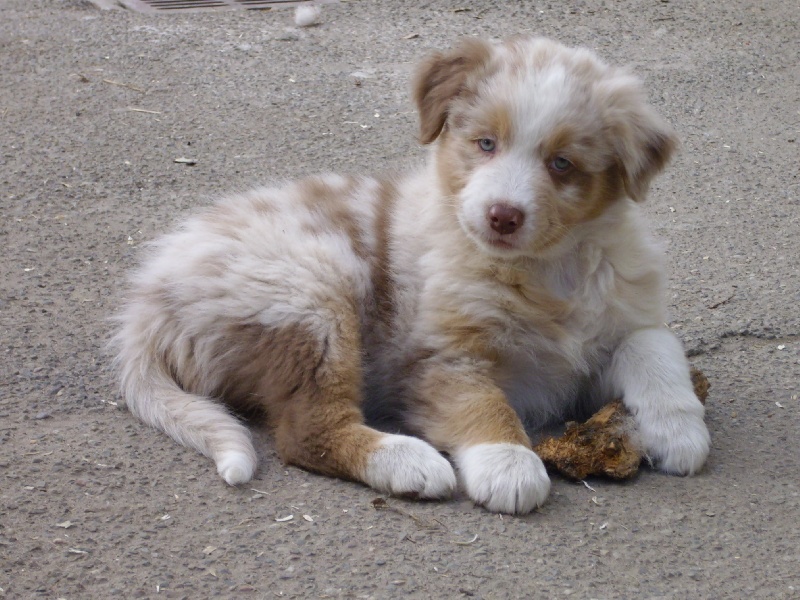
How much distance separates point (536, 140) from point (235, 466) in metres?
1.52

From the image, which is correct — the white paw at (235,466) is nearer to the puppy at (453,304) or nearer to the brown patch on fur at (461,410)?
the puppy at (453,304)

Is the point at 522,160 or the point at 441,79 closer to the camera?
the point at 522,160

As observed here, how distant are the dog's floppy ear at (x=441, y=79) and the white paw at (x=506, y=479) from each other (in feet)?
4.30

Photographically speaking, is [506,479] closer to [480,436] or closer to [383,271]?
[480,436]

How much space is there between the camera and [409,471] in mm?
3453

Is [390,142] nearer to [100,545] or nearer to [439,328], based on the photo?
[439,328]

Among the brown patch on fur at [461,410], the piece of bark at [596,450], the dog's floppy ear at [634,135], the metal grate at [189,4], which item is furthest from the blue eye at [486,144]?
the metal grate at [189,4]

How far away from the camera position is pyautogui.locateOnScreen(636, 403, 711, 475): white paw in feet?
11.9

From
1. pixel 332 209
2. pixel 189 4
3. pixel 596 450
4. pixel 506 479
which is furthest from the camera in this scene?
pixel 189 4

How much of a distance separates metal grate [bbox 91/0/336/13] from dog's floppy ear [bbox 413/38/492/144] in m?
5.30

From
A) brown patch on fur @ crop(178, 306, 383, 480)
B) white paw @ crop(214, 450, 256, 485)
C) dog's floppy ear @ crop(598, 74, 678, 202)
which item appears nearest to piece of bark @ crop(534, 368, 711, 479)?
brown patch on fur @ crop(178, 306, 383, 480)

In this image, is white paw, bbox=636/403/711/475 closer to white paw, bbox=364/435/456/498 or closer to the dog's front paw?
the dog's front paw

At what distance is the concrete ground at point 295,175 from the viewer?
3.07m

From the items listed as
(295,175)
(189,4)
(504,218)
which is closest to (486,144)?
(504,218)
